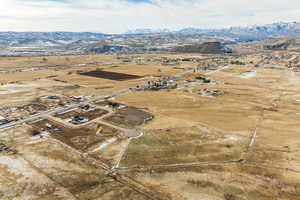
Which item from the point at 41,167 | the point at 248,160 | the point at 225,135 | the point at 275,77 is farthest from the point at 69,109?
the point at 275,77

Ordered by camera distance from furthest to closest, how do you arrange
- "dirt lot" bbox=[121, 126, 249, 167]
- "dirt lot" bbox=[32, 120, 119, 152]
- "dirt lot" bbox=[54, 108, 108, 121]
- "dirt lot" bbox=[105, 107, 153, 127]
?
"dirt lot" bbox=[54, 108, 108, 121] < "dirt lot" bbox=[105, 107, 153, 127] < "dirt lot" bbox=[32, 120, 119, 152] < "dirt lot" bbox=[121, 126, 249, 167]

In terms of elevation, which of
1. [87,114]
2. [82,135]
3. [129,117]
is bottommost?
[82,135]

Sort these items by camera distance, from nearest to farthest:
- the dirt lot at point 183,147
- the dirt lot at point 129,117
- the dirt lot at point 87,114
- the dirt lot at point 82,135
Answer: the dirt lot at point 183,147 → the dirt lot at point 82,135 → the dirt lot at point 129,117 → the dirt lot at point 87,114

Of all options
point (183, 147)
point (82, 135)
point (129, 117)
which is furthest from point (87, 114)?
point (183, 147)

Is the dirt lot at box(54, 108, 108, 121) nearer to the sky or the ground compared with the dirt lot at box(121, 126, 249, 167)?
nearer to the sky

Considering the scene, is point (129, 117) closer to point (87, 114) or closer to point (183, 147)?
point (87, 114)

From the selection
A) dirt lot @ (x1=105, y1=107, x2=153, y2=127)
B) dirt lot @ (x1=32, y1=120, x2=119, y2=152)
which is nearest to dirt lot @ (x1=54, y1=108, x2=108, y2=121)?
dirt lot @ (x1=105, y1=107, x2=153, y2=127)

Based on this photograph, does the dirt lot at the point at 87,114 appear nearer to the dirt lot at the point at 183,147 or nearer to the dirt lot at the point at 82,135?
the dirt lot at the point at 82,135

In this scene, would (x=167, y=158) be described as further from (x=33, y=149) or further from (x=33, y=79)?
(x=33, y=79)

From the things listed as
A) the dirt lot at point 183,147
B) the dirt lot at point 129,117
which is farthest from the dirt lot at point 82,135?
the dirt lot at point 183,147

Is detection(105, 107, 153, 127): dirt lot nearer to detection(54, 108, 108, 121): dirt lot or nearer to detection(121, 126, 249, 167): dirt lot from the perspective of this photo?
detection(54, 108, 108, 121): dirt lot

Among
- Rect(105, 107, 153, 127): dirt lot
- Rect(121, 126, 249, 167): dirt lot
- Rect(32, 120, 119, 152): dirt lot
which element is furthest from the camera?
Rect(105, 107, 153, 127): dirt lot
